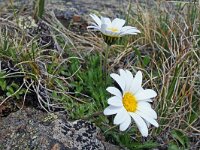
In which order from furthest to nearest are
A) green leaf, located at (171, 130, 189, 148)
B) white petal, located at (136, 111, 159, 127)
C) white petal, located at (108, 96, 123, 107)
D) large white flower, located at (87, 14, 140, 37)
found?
1. green leaf, located at (171, 130, 189, 148)
2. large white flower, located at (87, 14, 140, 37)
3. white petal, located at (136, 111, 159, 127)
4. white petal, located at (108, 96, 123, 107)

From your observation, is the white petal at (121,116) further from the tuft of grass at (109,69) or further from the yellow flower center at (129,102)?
the tuft of grass at (109,69)

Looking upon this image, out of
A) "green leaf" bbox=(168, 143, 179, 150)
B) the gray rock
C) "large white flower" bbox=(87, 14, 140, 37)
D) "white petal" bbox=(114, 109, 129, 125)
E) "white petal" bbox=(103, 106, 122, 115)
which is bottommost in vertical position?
"green leaf" bbox=(168, 143, 179, 150)

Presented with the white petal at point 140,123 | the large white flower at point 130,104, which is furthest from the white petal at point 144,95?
the white petal at point 140,123

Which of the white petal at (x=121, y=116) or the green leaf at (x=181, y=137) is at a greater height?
the white petal at (x=121, y=116)

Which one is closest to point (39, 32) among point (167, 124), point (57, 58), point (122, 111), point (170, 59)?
point (57, 58)

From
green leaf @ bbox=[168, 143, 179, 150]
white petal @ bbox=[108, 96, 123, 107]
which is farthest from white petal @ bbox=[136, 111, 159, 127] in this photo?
green leaf @ bbox=[168, 143, 179, 150]

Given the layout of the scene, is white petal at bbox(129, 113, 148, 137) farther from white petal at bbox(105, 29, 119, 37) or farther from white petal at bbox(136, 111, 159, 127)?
white petal at bbox(105, 29, 119, 37)

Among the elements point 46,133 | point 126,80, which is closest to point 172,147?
point 126,80
